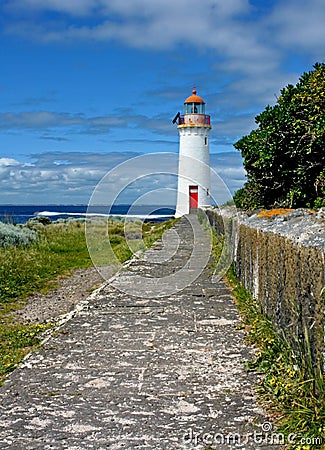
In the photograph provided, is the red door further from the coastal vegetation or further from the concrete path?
the coastal vegetation

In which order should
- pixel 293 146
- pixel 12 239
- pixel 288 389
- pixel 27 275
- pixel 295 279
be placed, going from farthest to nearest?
pixel 12 239 → pixel 27 275 → pixel 293 146 → pixel 295 279 → pixel 288 389

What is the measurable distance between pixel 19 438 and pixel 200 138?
1247 inches

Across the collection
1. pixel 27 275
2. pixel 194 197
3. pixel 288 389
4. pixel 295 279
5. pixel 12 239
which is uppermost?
pixel 194 197

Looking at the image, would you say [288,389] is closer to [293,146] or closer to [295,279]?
[295,279]

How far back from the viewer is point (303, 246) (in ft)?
10.7

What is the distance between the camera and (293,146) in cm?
1056

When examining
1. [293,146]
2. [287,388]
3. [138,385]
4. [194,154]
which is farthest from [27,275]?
[194,154]

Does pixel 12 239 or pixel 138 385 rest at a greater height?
pixel 12 239

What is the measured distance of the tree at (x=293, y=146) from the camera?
10273 millimetres

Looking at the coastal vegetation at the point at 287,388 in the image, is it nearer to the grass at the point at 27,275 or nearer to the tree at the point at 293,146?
the grass at the point at 27,275

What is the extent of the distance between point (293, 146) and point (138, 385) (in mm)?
7934

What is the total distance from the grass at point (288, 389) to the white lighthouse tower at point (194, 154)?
2667cm

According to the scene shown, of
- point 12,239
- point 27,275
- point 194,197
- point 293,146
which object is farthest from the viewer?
point 194,197

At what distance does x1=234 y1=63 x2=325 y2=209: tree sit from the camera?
1027 centimetres
